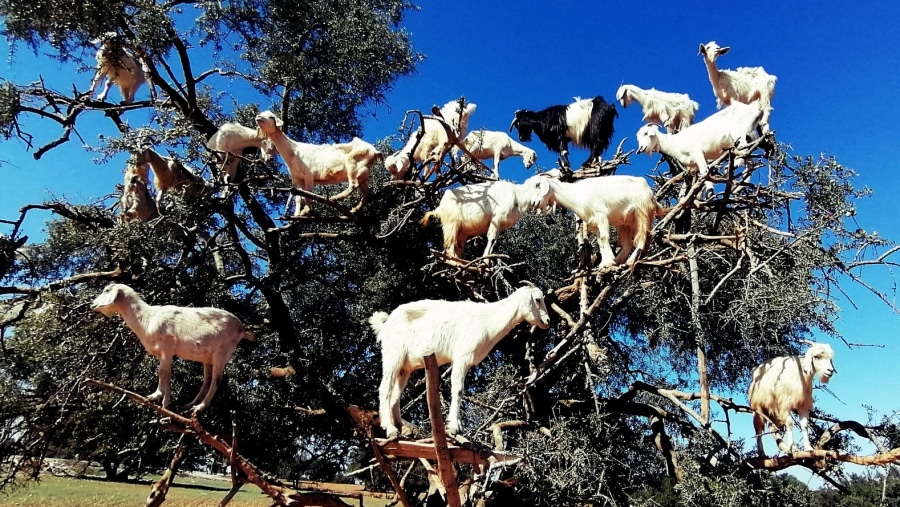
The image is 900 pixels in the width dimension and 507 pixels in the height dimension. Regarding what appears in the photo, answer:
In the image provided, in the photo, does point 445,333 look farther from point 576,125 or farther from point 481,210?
point 576,125

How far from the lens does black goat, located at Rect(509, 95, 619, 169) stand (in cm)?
910

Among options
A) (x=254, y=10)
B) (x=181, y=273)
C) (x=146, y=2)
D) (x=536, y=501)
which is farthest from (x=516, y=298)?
(x=254, y=10)

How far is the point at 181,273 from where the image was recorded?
789 centimetres

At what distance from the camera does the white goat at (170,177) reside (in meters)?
7.71

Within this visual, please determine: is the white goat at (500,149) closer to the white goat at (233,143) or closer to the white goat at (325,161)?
the white goat at (325,161)

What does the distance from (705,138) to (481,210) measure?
3.06 meters

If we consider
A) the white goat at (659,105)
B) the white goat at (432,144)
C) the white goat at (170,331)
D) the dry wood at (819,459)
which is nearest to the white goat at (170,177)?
the white goat at (170,331)

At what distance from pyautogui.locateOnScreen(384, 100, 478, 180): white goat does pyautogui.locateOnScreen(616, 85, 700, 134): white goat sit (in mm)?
2607

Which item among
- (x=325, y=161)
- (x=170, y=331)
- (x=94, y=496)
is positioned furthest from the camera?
(x=94, y=496)

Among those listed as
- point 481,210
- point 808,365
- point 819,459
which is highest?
point 481,210

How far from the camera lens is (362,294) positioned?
9.73 metres

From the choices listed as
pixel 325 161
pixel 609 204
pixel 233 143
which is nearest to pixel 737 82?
pixel 609 204

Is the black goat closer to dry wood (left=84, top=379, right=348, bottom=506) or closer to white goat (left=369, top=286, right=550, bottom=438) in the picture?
white goat (left=369, top=286, right=550, bottom=438)

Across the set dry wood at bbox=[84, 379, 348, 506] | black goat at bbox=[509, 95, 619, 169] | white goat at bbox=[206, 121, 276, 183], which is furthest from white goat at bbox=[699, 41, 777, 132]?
dry wood at bbox=[84, 379, 348, 506]
